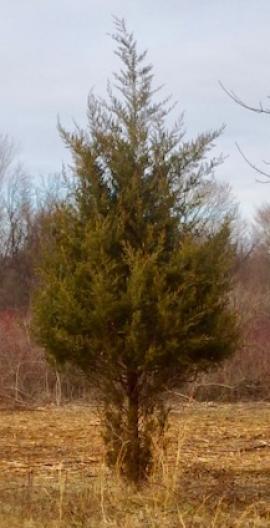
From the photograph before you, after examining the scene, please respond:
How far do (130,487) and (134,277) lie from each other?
1.92m

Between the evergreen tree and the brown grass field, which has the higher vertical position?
the evergreen tree

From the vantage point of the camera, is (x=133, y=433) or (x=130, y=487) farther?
(x=133, y=433)

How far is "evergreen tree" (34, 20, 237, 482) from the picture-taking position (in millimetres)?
8516

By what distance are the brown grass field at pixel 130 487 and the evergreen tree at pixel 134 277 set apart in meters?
0.62

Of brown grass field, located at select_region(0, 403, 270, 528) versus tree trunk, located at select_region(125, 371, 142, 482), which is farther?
tree trunk, located at select_region(125, 371, 142, 482)

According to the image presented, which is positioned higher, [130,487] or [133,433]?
[133,433]

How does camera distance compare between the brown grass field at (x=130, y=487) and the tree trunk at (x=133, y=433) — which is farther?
the tree trunk at (x=133, y=433)

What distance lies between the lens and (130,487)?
8.77 meters

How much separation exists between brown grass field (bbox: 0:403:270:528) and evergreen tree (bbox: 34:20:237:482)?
62 cm

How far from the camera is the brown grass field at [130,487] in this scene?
7.62 meters

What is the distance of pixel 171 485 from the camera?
835cm

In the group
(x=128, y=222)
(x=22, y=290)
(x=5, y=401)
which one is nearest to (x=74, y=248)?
(x=128, y=222)

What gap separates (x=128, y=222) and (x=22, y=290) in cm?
3167

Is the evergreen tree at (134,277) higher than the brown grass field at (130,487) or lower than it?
higher
